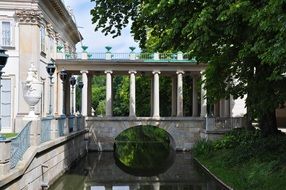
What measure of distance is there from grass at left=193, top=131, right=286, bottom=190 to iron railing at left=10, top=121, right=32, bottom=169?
7.42 m

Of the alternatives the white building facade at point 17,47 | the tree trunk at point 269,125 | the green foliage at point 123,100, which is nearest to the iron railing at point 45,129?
the tree trunk at point 269,125

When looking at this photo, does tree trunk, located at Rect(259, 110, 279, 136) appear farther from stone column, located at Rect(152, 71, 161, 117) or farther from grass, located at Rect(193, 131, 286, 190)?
stone column, located at Rect(152, 71, 161, 117)

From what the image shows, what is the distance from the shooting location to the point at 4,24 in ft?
99.2

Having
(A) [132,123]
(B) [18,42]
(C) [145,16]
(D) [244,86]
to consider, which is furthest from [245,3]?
(A) [132,123]

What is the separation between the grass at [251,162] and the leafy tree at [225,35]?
6.68 feet

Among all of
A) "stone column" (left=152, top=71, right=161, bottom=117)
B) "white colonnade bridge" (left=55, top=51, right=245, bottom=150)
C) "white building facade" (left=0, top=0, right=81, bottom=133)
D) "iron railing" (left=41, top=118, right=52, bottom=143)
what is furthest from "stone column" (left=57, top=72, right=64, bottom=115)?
"iron railing" (left=41, top=118, right=52, bottom=143)

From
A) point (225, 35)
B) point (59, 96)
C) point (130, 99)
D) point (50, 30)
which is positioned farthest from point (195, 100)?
point (225, 35)

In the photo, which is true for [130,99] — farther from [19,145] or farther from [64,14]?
[19,145]

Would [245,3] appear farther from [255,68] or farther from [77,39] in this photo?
[77,39]

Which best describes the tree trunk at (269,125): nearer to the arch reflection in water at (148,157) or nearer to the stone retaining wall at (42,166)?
the arch reflection in water at (148,157)

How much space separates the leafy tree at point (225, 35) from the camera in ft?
42.3

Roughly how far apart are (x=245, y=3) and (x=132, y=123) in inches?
1024

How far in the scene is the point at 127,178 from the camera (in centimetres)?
2502

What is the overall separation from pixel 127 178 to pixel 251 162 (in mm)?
7138
